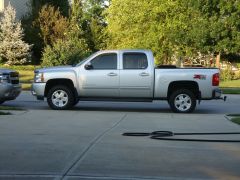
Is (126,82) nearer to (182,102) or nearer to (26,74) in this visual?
(182,102)

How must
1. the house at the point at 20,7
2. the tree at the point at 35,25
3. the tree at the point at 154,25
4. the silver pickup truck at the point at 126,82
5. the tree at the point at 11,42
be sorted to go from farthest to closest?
the house at the point at 20,7
the tree at the point at 35,25
the tree at the point at 11,42
the tree at the point at 154,25
the silver pickup truck at the point at 126,82

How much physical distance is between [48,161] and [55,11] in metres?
43.1

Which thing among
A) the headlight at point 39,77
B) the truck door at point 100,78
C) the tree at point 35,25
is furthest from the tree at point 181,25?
the headlight at point 39,77

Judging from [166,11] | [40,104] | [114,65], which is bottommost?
[40,104]

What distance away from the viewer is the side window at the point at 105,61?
17.3 meters

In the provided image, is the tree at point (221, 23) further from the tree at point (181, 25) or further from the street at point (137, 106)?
the street at point (137, 106)

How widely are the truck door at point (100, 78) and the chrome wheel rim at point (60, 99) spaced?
1.79ft

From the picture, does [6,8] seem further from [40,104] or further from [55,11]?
[40,104]

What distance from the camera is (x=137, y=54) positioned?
1734 cm

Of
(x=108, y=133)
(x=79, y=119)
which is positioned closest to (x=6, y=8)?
(x=79, y=119)

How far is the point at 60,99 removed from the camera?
57.1 feet

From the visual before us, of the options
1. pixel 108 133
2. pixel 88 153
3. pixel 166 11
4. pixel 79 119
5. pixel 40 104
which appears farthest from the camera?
pixel 166 11

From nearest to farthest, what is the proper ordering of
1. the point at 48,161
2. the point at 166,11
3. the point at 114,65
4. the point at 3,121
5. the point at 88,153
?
the point at 48,161, the point at 88,153, the point at 3,121, the point at 114,65, the point at 166,11

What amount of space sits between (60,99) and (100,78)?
1.46m
